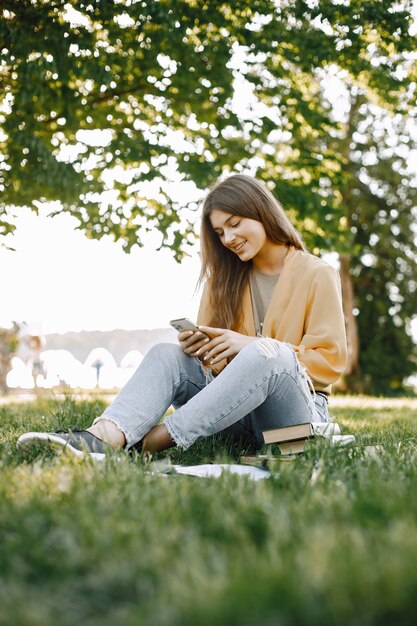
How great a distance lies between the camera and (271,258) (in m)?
3.53

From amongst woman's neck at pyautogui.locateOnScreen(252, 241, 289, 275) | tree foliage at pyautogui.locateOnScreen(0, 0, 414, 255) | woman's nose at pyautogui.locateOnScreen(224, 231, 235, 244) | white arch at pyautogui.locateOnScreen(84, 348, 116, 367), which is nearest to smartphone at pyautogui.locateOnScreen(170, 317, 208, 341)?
woman's nose at pyautogui.locateOnScreen(224, 231, 235, 244)

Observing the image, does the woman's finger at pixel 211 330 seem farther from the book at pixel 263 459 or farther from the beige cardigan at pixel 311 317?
the book at pixel 263 459

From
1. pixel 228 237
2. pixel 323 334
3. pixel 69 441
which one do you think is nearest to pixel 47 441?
pixel 69 441

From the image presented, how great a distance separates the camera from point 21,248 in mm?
7578

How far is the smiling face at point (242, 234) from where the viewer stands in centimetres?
341

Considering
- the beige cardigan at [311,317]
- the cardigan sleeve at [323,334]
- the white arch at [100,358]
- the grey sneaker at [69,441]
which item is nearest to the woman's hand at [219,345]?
the beige cardigan at [311,317]

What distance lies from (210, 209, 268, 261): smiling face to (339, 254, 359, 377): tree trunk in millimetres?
14009

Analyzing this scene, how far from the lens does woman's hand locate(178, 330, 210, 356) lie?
305cm

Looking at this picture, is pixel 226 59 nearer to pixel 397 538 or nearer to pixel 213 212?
pixel 213 212

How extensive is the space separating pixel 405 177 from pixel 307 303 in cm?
1528

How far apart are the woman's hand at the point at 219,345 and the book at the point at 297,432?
402 millimetres

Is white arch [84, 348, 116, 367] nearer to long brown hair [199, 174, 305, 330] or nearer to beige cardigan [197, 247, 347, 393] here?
long brown hair [199, 174, 305, 330]

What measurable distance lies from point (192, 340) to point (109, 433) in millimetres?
599

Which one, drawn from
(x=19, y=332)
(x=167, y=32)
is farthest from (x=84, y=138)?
(x=19, y=332)
